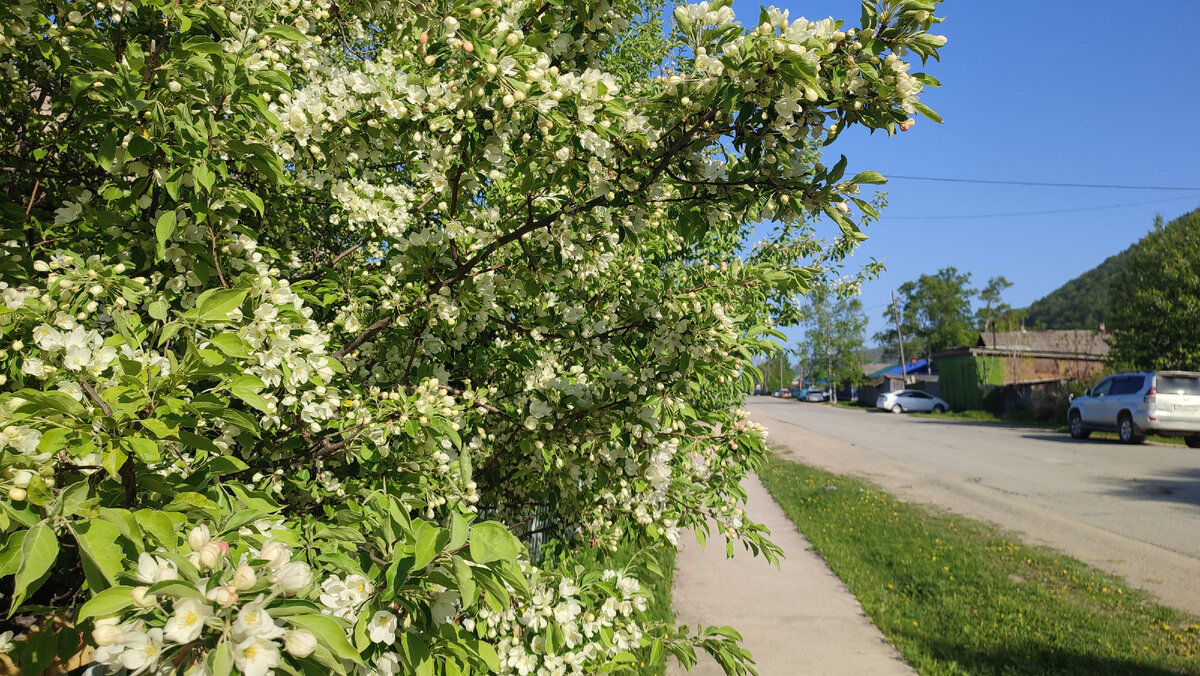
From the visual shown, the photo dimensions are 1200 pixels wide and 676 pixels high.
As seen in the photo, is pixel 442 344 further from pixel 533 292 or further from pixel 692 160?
pixel 692 160

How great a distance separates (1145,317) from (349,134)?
26.5m

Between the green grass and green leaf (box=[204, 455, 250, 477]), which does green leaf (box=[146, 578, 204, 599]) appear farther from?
the green grass

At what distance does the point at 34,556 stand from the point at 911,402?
43.1 m

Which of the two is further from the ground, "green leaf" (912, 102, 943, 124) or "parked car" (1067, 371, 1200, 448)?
"green leaf" (912, 102, 943, 124)

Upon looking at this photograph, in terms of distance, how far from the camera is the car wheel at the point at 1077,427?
59.1 feet

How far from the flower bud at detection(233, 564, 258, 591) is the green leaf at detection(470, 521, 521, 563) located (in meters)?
0.38

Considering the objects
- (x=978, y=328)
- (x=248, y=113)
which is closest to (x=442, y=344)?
(x=248, y=113)

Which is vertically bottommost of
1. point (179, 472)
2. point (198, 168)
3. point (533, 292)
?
point (179, 472)

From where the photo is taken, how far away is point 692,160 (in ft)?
6.90

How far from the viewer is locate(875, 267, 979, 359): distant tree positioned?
7136 cm

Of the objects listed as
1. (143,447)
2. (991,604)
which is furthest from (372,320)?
(991,604)

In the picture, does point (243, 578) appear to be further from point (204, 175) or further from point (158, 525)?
point (204, 175)

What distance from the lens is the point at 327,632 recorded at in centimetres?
103

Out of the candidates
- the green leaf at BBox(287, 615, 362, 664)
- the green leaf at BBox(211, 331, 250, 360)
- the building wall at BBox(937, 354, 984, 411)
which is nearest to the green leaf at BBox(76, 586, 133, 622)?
the green leaf at BBox(287, 615, 362, 664)
